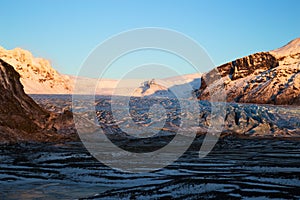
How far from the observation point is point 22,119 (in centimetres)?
962

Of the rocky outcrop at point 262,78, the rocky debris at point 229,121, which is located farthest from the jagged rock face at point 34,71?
the rocky debris at point 229,121

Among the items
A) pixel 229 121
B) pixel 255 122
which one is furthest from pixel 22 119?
pixel 255 122

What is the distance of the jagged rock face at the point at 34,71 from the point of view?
146 feet

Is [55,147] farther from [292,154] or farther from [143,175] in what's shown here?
[292,154]

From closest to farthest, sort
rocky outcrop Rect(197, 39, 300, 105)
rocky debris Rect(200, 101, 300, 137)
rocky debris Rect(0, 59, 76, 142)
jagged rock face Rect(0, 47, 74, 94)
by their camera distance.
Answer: rocky debris Rect(0, 59, 76, 142) < rocky debris Rect(200, 101, 300, 137) < rocky outcrop Rect(197, 39, 300, 105) < jagged rock face Rect(0, 47, 74, 94)

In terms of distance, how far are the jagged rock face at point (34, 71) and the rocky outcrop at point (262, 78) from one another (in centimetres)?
1980

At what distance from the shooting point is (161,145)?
9.30m

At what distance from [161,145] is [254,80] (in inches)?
1300

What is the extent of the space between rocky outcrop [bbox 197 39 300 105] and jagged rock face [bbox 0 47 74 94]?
1980cm

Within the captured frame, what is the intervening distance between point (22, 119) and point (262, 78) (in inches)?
1326

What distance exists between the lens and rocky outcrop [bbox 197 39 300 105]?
113ft

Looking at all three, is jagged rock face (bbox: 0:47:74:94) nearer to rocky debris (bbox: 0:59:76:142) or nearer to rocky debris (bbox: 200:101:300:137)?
rocky debris (bbox: 200:101:300:137)

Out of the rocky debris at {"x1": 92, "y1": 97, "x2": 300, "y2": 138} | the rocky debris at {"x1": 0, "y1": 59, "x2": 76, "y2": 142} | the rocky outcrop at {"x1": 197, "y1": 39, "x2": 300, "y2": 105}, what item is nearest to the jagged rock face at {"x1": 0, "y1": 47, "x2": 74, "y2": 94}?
the rocky outcrop at {"x1": 197, "y1": 39, "x2": 300, "y2": 105}

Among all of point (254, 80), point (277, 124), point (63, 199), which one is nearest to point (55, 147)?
point (63, 199)
